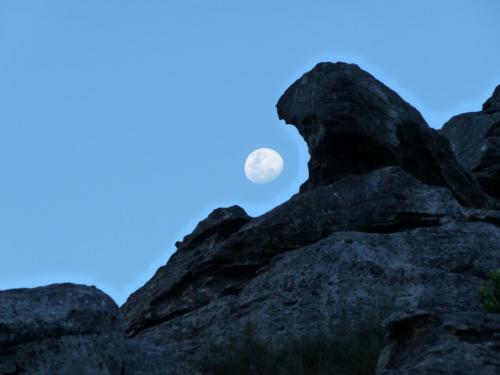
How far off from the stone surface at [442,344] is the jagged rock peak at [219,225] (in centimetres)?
1233

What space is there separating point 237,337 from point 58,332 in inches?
196

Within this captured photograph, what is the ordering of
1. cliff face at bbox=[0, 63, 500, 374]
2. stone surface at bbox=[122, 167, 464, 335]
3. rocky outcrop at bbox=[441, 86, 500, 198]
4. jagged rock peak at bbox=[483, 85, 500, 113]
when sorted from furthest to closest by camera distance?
jagged rock peak at bbox=[483, 85, 500, 113] → rocky outcrop at bbox=[441, 86, 500, 198] → stone surface at bbox=[122, 167, 464, 335] → cliff face at bbox=[0, 63, 500, 374]

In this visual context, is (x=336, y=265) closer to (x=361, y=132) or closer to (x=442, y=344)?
(x=361, y=132)

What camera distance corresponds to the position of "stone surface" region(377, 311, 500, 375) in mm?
10133

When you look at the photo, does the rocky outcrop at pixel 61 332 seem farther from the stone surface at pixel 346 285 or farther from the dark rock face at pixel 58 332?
the stone surface at pixel 346 285

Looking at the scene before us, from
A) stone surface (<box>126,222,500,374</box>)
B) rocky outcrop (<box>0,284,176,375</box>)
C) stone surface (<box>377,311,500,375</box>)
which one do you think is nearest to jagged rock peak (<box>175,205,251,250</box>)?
stone surface (<box>126,222,500,374</box>)

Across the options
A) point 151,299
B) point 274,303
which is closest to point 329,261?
point 274,303

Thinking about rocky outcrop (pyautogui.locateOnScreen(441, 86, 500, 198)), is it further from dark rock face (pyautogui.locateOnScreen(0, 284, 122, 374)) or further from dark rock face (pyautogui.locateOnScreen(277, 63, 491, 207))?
dark rock face (pyautogui.locateOnScreen(0, 284, 122, 374))

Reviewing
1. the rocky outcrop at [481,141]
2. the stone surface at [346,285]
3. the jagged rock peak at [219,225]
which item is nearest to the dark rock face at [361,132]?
the jagged rock peak at [219,225]

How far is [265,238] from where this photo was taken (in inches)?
810

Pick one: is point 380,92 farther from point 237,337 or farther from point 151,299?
point 237,337

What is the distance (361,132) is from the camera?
A: 73.7 feet

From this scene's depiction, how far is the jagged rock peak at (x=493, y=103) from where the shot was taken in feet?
111

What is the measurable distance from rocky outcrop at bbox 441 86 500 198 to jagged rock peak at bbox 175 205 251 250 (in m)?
8.65
